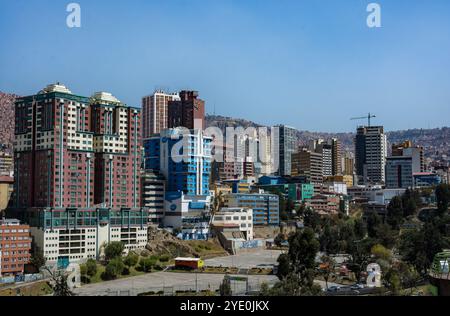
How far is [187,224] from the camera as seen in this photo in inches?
680

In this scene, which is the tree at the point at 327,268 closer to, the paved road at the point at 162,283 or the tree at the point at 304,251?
the tree at the point at 304,251

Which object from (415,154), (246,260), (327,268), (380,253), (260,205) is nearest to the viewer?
(327,268)

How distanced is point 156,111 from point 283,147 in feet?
22.9

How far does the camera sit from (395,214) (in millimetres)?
19953

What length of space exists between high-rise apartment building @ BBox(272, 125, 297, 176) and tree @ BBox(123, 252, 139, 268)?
17.9 meters

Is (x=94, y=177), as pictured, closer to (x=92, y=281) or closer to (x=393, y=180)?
(x=92, y=281)

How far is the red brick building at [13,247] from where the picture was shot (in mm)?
11781

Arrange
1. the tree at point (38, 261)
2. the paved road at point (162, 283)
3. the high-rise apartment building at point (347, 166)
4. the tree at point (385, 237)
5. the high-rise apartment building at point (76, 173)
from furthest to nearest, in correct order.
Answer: the high-rise apartment building at point (347, 166)
the tree at point (385, 237)
the high-rise apartment building at point (76, 173)
the tree at point (38, 261)
the paved road at point (162, 283)

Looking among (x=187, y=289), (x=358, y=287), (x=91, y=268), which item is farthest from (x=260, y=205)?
(x=358, y=287)

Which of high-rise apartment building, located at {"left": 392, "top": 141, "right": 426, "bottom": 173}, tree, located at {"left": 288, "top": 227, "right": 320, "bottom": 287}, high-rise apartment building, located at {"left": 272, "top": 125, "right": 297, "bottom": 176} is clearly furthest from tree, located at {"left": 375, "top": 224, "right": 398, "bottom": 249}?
high-rise apartment building, located at {"left": 272, "top": 125, "right": 297, "bottom": 176}

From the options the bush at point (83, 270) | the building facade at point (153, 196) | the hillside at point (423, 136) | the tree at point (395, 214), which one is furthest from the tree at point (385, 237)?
the hillside at point (423, 136)

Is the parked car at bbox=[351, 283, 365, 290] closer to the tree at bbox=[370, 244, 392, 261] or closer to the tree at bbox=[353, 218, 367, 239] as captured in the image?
the tree at bbox=[370, 244, 392, 261]

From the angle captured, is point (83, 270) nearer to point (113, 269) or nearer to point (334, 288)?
point (113, 269)

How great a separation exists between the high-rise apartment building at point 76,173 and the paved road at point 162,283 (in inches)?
58.7
